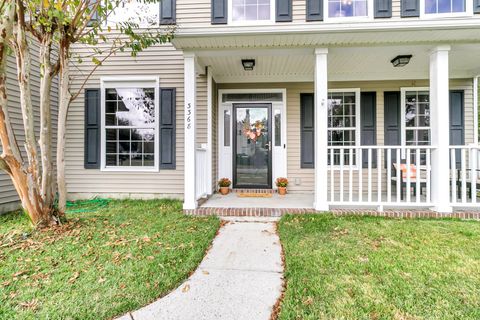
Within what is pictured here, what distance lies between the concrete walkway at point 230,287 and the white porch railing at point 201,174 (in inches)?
59.7

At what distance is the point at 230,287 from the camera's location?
7.09 feet

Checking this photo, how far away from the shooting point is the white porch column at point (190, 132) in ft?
13.6

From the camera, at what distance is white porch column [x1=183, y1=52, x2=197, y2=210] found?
414 cm

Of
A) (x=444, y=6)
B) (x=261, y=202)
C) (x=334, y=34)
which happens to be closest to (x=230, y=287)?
(x=261, y=202)

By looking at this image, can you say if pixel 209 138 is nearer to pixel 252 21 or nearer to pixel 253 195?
pixel 253 195

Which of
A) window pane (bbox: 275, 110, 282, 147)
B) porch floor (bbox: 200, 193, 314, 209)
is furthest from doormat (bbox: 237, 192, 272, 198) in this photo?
window pane (bbox: 275, 110, 282, 147)

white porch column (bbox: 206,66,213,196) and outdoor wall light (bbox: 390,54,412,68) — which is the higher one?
outdoor wall light (bbox: 390,54,412,68)

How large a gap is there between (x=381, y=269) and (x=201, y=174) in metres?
3.26

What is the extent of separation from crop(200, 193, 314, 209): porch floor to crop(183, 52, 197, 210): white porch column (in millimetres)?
299

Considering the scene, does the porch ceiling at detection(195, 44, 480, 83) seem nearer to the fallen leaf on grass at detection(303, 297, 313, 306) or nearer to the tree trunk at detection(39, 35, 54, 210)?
the tree trunk at detection(39, 35, 54, 210)

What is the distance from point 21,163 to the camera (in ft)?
10.7

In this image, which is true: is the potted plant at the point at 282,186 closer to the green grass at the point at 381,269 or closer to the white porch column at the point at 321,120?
the white porch column at the point at 321,120

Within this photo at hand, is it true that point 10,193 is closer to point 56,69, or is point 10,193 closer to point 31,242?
point 31,242

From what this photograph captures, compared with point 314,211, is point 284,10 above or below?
above
